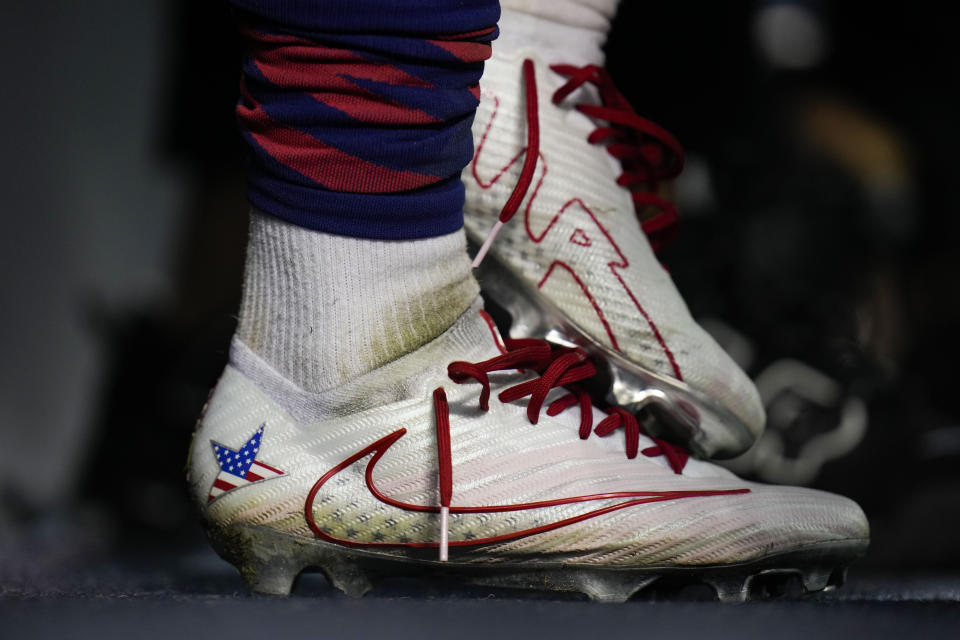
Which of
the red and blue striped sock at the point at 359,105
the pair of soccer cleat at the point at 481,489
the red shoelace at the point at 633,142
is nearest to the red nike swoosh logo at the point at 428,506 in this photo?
the pair of soccer cleat at the point at 481,489

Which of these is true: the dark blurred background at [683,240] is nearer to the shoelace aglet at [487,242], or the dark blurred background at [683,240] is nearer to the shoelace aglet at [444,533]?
the shoelace aglet at [487,242]

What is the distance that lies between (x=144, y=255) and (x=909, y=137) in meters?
Answer: 1.18

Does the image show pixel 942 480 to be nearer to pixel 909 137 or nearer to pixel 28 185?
pixel 909 137

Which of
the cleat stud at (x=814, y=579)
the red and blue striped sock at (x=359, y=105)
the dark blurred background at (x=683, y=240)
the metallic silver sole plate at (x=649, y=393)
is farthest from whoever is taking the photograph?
the dark blurred background at (x=683, y=240)

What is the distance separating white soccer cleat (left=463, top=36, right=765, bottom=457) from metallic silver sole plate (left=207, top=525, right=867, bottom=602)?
0.49ft

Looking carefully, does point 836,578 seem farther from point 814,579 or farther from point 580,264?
point 580,264

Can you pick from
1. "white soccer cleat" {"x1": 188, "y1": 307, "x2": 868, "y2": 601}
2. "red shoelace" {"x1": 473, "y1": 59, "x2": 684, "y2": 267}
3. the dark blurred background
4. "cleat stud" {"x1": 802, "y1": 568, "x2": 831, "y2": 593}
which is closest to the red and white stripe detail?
"white soccer cleat" {"x1": 188, "y1": 307, "x2": 868, "y2": 601}

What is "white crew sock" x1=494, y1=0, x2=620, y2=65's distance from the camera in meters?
0.71

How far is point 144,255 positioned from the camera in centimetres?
147

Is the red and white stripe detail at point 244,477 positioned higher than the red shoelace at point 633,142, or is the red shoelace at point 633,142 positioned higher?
the red shoelace at point 633,142

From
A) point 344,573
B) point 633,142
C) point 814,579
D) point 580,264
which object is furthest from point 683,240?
point 344,573

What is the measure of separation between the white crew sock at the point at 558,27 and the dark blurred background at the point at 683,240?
0.58m

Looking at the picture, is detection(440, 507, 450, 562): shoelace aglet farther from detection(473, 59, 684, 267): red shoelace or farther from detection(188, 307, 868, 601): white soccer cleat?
detection(473, 59, 684, 267): red shoelace

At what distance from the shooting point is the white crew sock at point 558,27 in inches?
28.0
